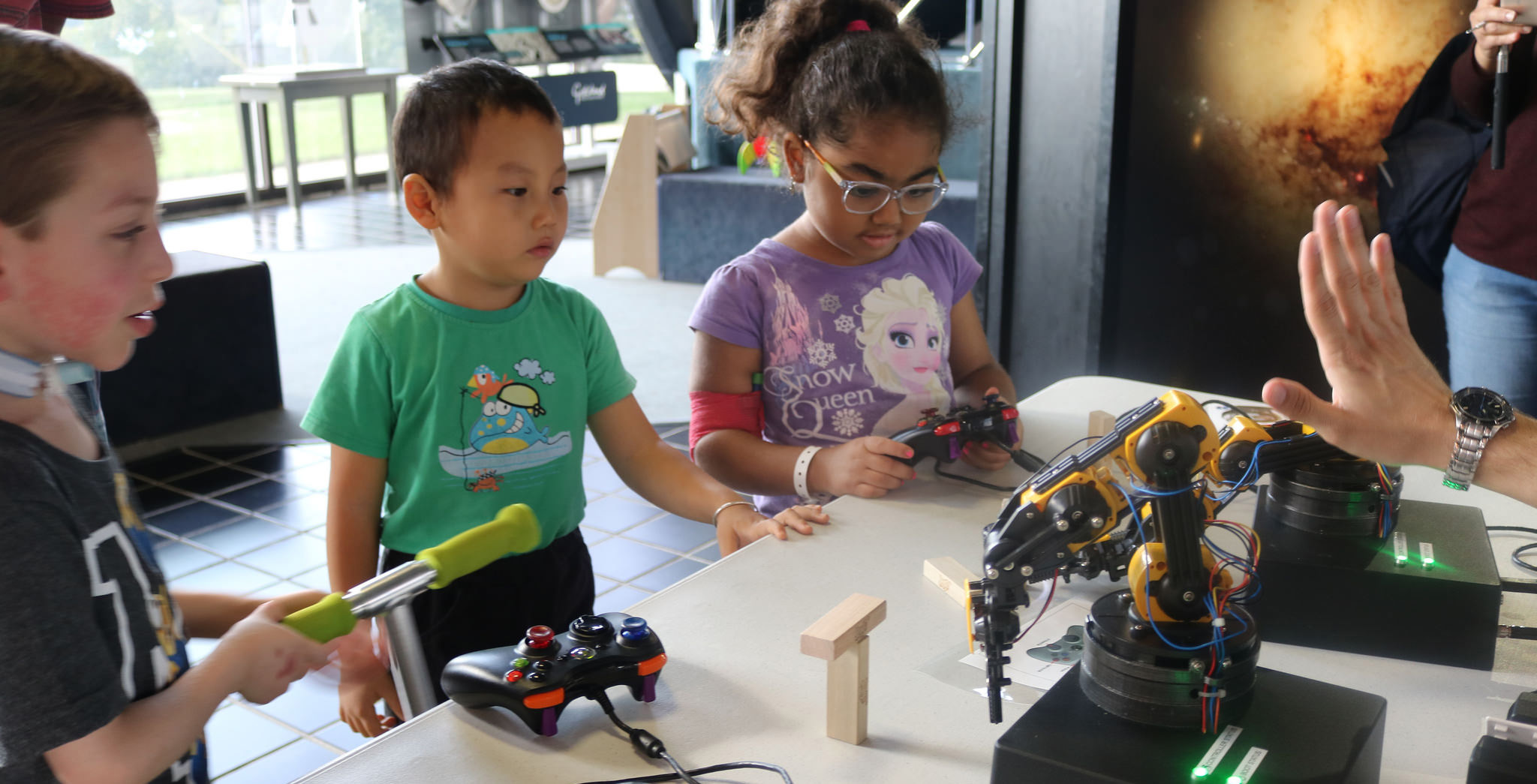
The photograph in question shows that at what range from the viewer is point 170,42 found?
7141mm

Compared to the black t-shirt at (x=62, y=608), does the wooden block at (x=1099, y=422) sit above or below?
below

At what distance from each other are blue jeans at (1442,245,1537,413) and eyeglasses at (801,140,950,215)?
1023 mm

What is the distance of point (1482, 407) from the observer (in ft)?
3.18

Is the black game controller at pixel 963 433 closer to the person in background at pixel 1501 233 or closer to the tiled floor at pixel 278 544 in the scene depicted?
the person in background at pixel 1501 233

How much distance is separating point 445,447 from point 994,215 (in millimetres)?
1966

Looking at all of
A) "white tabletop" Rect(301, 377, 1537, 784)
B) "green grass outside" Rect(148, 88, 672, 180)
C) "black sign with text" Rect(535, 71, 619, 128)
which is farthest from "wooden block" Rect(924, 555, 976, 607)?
"black sign with text" Rect(535, 71, 619, 128)

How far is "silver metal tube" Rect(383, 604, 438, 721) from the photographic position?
105 cm

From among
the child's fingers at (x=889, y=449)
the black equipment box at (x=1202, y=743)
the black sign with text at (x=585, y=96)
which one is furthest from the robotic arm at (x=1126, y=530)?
the black sign with text at (x=585, y=96)

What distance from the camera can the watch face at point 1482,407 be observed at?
3.15 ft

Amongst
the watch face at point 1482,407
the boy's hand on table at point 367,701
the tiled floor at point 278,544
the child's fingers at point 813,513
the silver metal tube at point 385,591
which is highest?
the watch face at point 1482,407

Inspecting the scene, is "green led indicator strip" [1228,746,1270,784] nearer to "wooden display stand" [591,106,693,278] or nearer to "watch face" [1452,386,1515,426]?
"watch face" [1452,386,1515,426]

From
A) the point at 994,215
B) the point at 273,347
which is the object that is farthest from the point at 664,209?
the point at 994,215

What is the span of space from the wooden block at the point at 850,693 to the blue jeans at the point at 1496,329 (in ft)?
4.87

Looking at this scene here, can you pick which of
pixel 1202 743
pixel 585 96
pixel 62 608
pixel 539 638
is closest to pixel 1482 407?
pixel 1202 743
